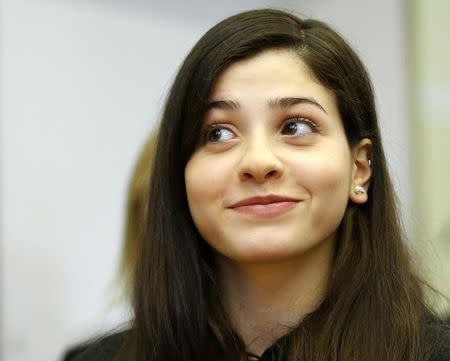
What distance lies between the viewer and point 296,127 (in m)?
0.87

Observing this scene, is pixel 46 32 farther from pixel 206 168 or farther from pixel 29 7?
pixel 206 168

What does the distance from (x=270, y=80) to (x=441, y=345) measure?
0.36 meters

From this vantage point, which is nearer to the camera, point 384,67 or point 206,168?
point 206,168

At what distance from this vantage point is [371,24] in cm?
180

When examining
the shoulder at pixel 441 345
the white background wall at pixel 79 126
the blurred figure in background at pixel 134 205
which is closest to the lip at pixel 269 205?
the shoulder at pixel 441 345

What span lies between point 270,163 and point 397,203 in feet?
0.78

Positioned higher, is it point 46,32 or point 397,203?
point 46,32

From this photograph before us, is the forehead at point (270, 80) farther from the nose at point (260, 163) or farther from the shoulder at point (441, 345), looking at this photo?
the shoulder at point (441, 345)

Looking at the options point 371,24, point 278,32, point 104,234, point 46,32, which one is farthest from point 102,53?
point 278,32

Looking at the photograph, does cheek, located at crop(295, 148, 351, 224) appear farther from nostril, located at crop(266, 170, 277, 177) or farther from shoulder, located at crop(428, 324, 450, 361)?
shoulder, located at crop(428, 324, 450, 361)

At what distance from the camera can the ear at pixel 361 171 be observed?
3.03 feet

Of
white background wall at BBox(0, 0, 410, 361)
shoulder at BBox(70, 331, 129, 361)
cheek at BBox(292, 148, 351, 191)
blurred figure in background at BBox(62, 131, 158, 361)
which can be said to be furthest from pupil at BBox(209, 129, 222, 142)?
white background wall at BBox(0, 0, 410, 361)

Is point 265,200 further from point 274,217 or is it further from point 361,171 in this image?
point 361,171

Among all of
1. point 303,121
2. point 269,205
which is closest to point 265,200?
point 269,205
